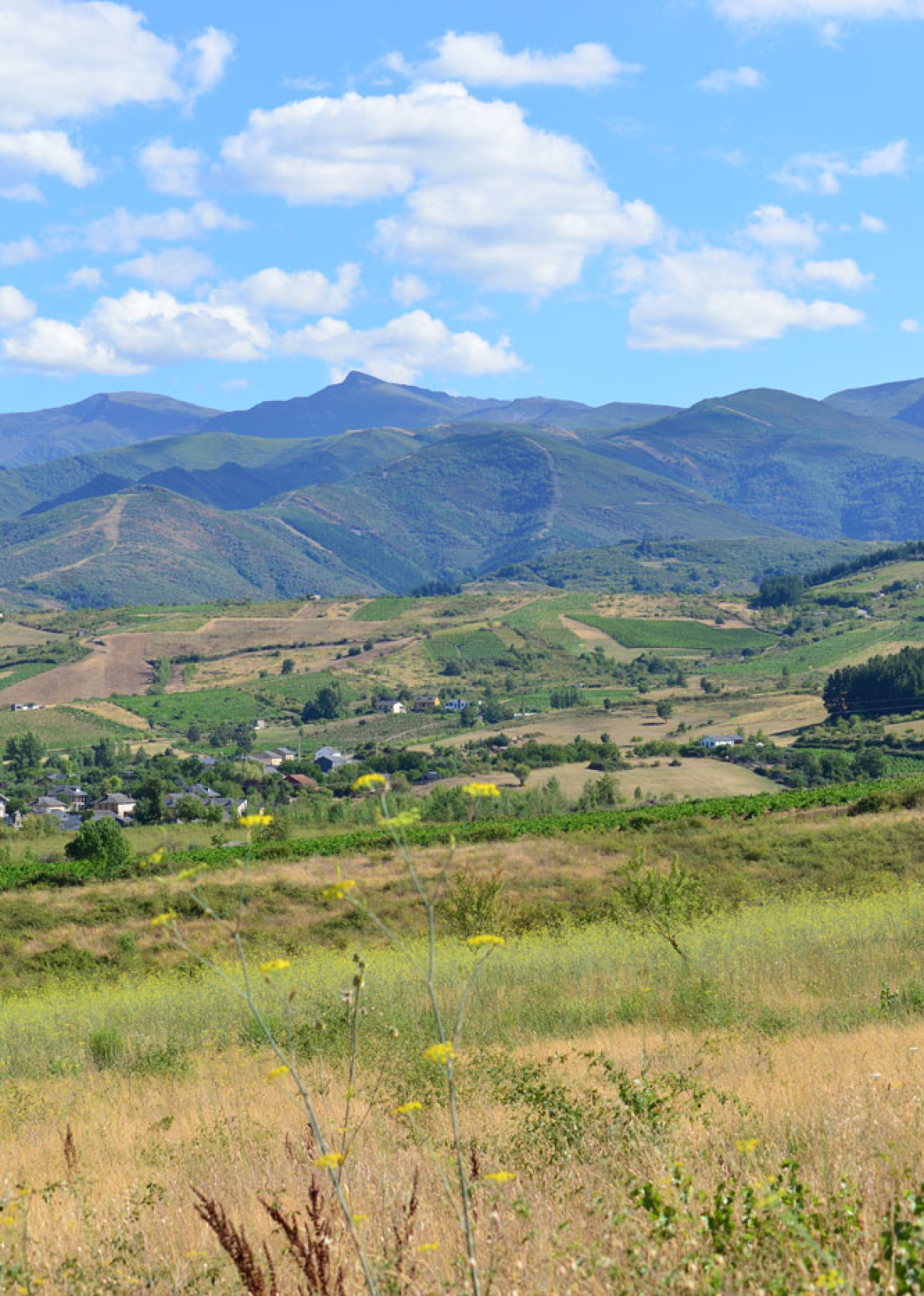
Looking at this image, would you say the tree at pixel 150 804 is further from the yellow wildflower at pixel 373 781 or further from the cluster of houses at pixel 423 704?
the cluster of houses at pixel 423 704

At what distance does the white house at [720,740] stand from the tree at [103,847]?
7104 centimetres

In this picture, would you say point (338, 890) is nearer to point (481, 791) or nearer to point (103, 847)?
point (481, 791)

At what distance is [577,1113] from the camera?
24.6ft

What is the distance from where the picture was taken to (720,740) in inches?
4373

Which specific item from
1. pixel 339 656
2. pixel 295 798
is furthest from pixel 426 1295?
pixel 339 656

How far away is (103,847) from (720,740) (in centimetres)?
7637

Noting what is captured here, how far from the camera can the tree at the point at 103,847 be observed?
152 feet

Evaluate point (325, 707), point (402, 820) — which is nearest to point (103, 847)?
point (402, 820)

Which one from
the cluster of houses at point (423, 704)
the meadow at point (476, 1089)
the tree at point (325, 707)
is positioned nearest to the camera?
the meadow at point (476, 1089)

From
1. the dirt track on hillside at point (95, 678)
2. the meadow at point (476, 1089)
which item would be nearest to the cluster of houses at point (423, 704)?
the dirt track on hillside at point (95, 678)

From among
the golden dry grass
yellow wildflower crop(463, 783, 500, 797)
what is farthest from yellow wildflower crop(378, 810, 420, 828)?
the golden dry grass

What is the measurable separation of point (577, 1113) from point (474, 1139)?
90 cm

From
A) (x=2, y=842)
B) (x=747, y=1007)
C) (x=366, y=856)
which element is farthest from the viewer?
(x=2, y=842)

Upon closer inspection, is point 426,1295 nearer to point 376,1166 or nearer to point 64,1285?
point 64,1285
